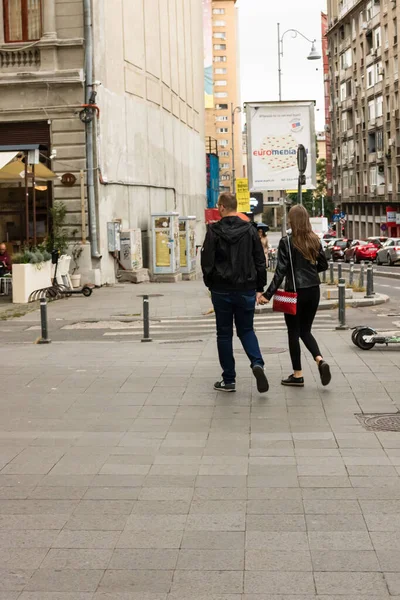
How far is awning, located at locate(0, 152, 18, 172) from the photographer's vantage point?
80.1 ft

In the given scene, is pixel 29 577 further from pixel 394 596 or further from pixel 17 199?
pixel 17 199

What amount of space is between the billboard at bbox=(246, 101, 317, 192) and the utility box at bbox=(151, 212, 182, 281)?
3396 millimetres

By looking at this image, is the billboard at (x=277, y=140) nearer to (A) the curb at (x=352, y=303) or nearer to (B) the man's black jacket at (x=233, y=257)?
(A) the curb at (x=352, y=303)

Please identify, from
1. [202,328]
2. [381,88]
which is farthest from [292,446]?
[381,88]

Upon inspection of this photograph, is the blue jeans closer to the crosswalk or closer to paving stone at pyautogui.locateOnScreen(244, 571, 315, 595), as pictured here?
paving stone at pyautogui.locateOnScreen(244, 571, 315, 595)

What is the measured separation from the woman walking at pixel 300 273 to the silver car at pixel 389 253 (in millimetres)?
43877

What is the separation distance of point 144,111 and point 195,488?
3063cm

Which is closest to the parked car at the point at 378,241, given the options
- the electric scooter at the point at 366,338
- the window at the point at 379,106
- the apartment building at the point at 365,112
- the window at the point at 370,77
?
the apartment building at the point at 365,112

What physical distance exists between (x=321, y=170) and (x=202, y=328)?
113 metres

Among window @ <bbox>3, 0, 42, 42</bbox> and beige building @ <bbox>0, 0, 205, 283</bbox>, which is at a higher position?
window @ <bbox>3, 0, 42, 42</bbox>

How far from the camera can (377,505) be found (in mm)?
5617

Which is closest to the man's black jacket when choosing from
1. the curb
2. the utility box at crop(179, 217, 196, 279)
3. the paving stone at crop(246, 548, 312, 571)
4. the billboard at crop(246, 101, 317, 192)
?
the paving stone at crop(246, 548, 312, 571)

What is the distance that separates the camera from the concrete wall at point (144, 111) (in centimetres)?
2919

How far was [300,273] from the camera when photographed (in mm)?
9516
